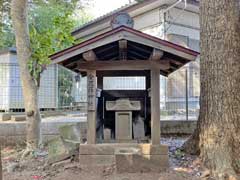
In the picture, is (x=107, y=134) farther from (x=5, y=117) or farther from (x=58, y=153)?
(x=5, y=117)

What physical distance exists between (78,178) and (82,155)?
2.00ft

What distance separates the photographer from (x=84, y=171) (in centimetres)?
540

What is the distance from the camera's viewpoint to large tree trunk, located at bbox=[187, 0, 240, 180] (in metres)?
4.96

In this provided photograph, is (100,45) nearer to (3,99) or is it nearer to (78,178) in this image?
(78,178)

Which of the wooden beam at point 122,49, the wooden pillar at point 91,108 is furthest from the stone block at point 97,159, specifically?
the wooden beam at point 122,49

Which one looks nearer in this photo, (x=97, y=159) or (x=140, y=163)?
(x=140, y=163)

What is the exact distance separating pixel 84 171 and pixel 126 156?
835 mm

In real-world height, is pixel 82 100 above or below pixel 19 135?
above

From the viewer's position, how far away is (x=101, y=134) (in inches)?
260

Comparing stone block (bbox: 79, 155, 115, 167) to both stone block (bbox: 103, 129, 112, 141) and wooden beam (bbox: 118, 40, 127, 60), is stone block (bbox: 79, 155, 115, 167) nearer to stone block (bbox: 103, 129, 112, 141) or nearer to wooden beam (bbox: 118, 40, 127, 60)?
stone block (bbox: 103, 129, 112, 141)

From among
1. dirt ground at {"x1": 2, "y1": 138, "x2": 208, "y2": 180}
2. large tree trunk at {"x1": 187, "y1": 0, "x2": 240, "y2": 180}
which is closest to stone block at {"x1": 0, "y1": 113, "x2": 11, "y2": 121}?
dirt ground at {"x1": 2, "y1": 138, "x2": 208, "y2": 180}

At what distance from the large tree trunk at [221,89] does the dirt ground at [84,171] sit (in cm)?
38

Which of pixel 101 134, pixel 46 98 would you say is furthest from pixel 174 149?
pixel 46 98

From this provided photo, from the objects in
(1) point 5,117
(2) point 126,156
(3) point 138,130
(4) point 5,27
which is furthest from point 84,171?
(4) point 5,27
